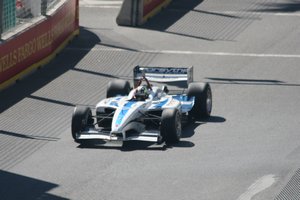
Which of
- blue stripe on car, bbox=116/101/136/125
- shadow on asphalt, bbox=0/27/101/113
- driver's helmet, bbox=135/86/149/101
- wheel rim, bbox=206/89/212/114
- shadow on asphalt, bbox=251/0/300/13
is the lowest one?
shadow on asphalt, bbox=0/27/101/113

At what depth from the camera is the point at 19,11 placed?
25938mm

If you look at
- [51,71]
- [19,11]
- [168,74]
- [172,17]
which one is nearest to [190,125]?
[168,74]

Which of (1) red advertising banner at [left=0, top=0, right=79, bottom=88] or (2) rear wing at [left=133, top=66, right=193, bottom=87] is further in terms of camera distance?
(1) red advertising banner at [left=0, top=0, right=79, bottom=88]

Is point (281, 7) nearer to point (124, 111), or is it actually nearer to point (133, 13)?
point (133, 13)

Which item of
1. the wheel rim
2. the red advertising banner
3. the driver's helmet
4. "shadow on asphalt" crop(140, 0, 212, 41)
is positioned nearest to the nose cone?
the driver's helmet

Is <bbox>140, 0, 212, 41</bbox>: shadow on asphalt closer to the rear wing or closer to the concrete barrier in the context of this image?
the concrete barrier

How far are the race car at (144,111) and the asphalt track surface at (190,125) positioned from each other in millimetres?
242

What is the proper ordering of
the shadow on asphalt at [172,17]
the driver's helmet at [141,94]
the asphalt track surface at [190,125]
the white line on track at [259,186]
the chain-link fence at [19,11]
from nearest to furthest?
the white line on track at [259,186]
the asphalt track surface at [190,125]
the driver's helmet at [141,94]
the chain-link fence at [19,11]
the shadow on asphalt at [172,17]

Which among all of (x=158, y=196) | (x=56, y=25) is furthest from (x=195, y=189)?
(x=56, y=25)

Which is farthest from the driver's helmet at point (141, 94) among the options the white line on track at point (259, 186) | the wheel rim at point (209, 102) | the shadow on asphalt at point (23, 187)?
the white line on track at point (259, 186)

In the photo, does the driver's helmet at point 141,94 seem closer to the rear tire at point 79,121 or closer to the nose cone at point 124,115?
the nose cone at point 124,115

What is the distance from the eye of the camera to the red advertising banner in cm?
2359

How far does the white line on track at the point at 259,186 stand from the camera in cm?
1588

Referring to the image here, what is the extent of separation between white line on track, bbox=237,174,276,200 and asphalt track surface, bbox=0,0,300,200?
0.05 feet
